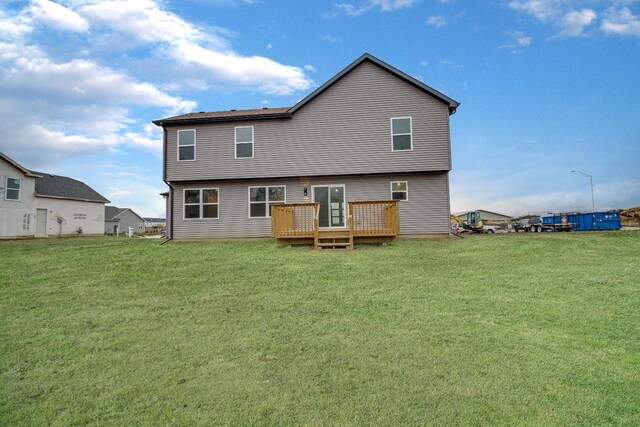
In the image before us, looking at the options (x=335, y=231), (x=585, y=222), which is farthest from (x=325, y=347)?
(x=585, y=222)

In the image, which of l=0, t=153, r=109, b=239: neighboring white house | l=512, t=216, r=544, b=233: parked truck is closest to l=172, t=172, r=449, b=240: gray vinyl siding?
l=0, t=153, r=109, b=239: neighboring white house

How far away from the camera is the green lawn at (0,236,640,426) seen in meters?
3.06

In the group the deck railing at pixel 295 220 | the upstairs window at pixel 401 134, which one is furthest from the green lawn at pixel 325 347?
the upstairs window at pixel 401 134

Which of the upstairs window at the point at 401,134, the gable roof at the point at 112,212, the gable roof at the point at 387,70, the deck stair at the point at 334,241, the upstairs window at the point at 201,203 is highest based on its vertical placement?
the gable roof at the point at 387,70

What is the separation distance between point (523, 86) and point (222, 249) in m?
16.1

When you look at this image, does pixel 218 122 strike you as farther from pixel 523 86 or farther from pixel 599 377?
pixel 599 377

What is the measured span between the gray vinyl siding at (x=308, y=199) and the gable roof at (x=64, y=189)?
21687 millimetres

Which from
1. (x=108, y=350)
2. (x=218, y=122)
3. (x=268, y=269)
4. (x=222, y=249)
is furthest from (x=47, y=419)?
(x=218, y=122)

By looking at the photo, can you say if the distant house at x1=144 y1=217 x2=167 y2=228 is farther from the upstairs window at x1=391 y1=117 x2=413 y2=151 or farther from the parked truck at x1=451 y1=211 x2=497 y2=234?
the upstairs window at x1=391 y1=117 x2=413 y2=151

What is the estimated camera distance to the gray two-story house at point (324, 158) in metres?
15.4

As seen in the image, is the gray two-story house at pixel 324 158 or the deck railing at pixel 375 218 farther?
the gray two-story house at pixel 324 158

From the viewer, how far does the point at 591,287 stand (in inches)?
269

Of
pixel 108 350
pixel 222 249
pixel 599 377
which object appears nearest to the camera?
pixel 599 377

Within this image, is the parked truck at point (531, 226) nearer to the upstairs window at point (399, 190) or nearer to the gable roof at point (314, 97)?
the gable roof at point (314, 97)
